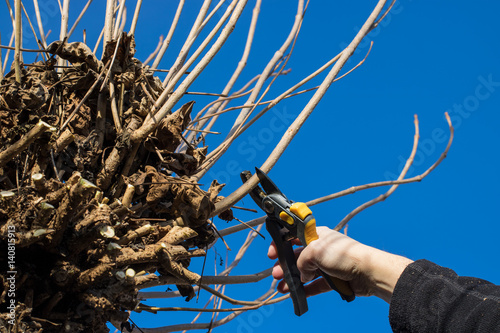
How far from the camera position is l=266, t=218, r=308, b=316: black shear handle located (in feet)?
3.16

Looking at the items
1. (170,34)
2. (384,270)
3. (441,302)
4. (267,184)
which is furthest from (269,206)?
(170,34)

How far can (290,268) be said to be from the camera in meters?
0.97

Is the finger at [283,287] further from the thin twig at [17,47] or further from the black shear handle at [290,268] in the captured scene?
the thin twig at [17,47]

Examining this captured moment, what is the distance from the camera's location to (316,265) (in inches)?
34.7

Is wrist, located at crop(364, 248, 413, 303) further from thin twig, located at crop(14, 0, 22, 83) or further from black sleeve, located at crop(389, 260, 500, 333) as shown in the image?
thin twig, located at crop(14, 0, 22, 83)

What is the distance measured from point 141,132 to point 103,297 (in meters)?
0.31

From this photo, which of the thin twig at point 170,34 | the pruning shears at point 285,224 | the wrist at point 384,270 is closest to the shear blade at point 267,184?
the pruning shears at point 285,224

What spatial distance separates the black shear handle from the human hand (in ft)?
0.18

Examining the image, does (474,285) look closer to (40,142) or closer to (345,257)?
(345,257)

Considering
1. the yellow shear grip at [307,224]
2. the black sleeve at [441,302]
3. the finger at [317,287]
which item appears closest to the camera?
the black sleeve at [441,302]

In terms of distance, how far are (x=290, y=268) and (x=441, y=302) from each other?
35 cm

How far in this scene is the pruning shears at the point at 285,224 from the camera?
0.91 meters

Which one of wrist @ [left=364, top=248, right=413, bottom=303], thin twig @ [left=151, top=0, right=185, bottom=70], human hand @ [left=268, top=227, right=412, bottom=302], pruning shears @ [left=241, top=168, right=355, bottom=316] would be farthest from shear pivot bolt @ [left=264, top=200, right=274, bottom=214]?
thin twig @ [left=151, top=0, right=185, bottom=70]

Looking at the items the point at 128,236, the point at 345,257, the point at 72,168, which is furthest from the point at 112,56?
the point at 345,257
